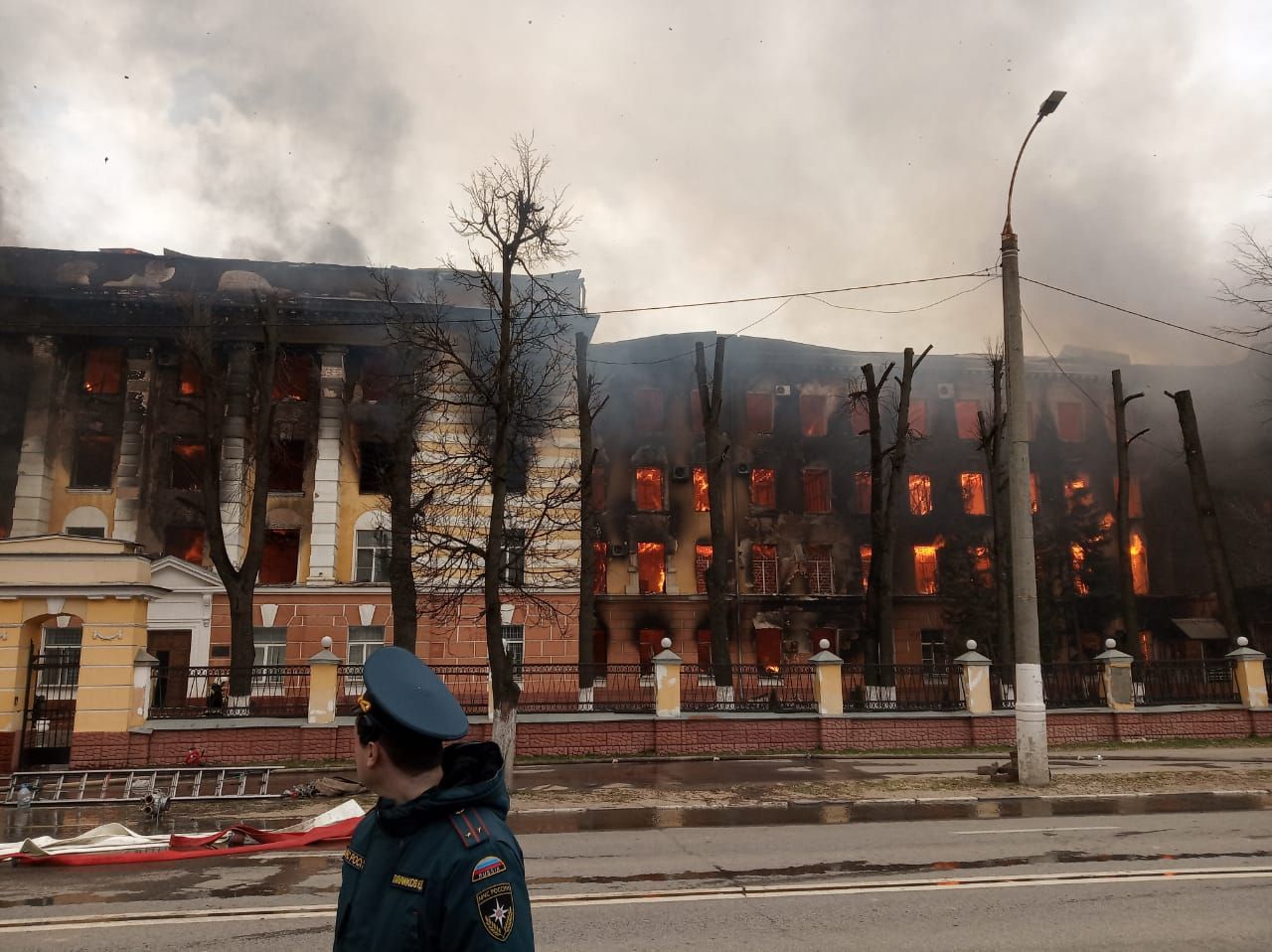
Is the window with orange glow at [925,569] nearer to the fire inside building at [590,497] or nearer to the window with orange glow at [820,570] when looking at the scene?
the fire inside building at [590,497]

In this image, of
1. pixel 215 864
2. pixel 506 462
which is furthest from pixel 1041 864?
pixel 506 462

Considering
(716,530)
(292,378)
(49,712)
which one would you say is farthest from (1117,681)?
(292,378)

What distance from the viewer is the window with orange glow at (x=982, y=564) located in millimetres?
35125

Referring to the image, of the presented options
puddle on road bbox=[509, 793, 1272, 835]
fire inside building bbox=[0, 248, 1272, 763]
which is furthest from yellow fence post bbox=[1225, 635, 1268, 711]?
puddle on road bbox=[509, 793, 1272, 835]

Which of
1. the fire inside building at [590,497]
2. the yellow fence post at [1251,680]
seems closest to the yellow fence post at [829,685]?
the fire inside building at [590,497]

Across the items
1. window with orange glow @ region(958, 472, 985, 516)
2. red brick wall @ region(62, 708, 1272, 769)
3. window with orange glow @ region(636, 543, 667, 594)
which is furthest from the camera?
window with orange glow @ region(958, 472, 985, 516)

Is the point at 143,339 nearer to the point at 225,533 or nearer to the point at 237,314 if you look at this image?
the point at 237,314

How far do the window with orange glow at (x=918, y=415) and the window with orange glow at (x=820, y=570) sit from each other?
7.73 m

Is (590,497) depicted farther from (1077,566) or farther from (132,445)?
(1077,566)

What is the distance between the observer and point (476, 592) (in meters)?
26.1

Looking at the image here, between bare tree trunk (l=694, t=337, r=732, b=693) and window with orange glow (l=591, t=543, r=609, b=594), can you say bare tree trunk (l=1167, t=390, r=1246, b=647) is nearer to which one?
bare tree trunk (l=694, t=337, r=732, b=693)

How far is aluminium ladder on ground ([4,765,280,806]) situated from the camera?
483 inches

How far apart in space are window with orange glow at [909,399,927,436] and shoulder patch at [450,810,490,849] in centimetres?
3874

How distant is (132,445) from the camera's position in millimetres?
26328
